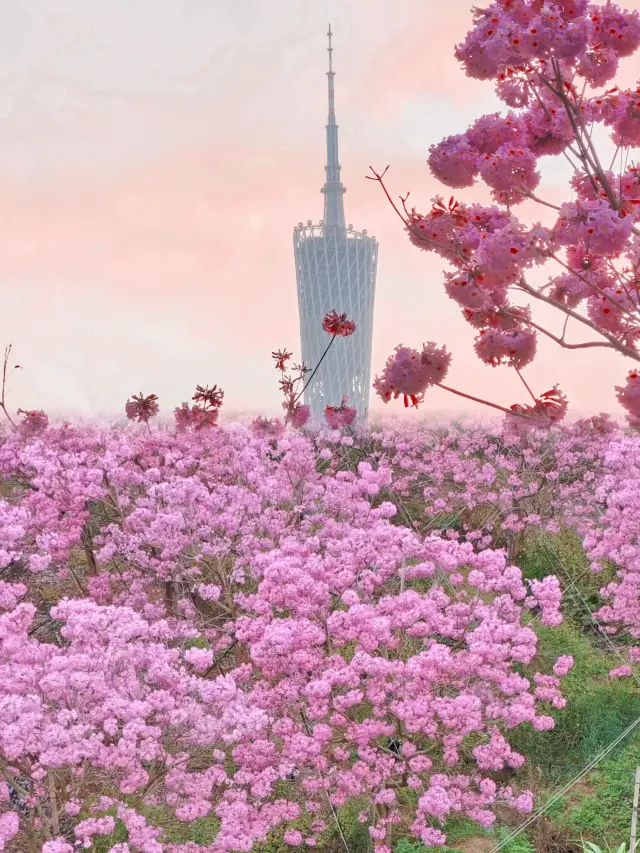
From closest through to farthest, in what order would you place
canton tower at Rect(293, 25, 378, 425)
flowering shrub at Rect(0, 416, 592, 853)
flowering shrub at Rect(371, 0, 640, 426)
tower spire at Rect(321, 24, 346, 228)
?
flowering shrub at Rect(371, 0, 640, 426)
flowering shrub at Rect(0, 416, 592, 853)
canton tower at Rect(293, 25, 378, 425)
tower spire at Rect(321, 24, 346, 228)

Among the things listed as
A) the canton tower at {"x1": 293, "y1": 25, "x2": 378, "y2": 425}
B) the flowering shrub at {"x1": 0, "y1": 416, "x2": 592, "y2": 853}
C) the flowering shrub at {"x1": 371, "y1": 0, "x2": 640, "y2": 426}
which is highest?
the canton tower at {"x1": 293, "y1": 25, "x2": 378, "y2": 425}

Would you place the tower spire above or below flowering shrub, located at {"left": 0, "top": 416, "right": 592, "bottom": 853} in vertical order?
above

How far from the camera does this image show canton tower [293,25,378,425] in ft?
281

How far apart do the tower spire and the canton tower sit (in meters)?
2.72

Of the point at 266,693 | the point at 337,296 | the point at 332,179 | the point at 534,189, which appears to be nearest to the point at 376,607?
the point at 266,693

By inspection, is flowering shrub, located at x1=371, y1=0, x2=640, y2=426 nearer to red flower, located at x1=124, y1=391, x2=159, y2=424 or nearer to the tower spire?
red flower, located at x1=124, y1=391, x2=159, y2=424

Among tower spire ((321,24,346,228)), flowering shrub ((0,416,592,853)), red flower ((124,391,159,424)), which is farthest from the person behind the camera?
tower spire ((321,24,346,228))

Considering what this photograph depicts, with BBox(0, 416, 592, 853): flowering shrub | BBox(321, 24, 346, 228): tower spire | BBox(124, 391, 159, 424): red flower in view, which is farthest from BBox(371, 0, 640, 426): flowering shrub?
BBox(321, 24, 346, 228): tower spire

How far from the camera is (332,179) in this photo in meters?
94.6

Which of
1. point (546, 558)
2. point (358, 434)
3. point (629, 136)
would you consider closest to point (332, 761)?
point (629, 136)

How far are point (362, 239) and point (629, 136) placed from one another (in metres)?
82.8

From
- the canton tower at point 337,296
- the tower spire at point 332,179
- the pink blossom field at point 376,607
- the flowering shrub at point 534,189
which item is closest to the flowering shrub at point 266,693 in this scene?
the pink blossom field at point 376,607

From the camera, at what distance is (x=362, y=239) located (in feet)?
284

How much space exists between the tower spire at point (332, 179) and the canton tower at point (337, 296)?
2.72m
